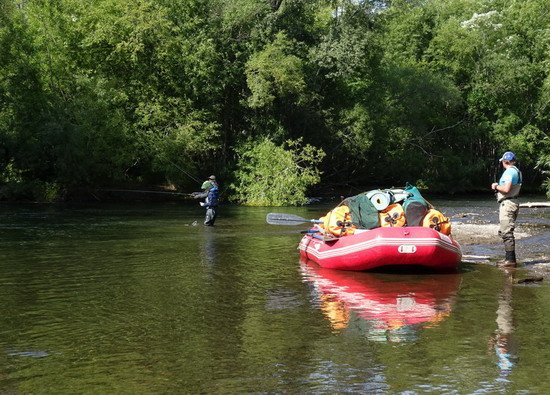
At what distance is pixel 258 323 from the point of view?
30.2 feet

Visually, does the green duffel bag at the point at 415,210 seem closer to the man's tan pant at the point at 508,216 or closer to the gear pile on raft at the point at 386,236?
the gear pile on raft at the point at 386,236

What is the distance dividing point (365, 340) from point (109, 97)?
29.6 m

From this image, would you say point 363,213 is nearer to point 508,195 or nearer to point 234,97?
point 508,195

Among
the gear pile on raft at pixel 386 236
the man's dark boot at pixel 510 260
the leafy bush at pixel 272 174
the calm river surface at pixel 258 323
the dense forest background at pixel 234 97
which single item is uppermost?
the dense forest background at pixel 234 97

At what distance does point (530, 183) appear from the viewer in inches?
1837

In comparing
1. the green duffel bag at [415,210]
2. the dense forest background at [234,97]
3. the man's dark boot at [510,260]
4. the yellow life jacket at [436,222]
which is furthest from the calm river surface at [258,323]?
the dense forest background at [234,97]

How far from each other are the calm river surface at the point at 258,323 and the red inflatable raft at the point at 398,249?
0.28 metres

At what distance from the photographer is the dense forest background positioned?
3416cm

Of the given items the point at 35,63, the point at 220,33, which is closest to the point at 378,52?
the point at 220,33

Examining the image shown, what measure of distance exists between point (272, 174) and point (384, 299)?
24.6m

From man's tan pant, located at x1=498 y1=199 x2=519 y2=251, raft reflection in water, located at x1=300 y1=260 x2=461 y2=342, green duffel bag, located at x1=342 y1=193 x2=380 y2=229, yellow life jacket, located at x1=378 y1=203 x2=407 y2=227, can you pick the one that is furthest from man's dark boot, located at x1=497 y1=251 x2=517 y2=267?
green duffel bag, located at x1=342 y1=193 x2=380 y2=229

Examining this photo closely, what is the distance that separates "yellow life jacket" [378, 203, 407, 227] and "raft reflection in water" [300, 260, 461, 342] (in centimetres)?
93

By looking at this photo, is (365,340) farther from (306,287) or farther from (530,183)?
(530,183)

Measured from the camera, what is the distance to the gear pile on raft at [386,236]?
1239cm
